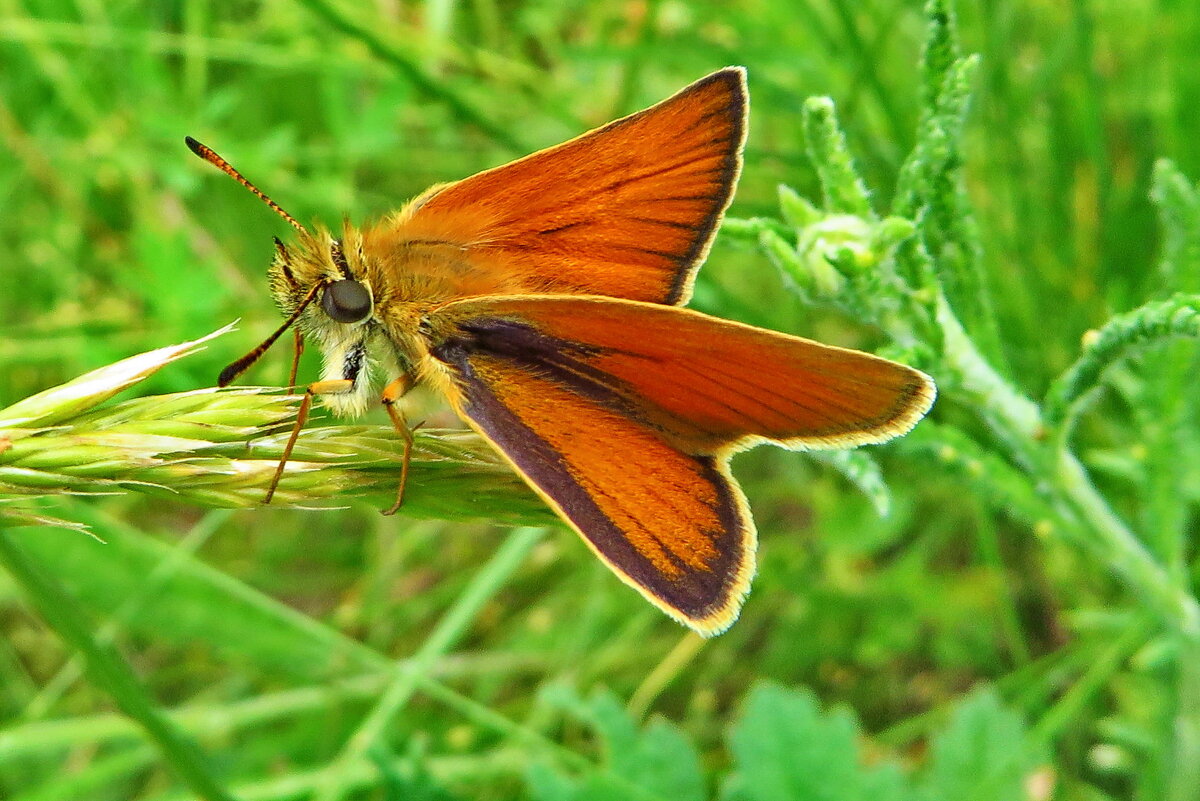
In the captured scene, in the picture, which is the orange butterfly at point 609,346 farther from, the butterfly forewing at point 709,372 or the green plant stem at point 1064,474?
the green plant stem at point 1064,474

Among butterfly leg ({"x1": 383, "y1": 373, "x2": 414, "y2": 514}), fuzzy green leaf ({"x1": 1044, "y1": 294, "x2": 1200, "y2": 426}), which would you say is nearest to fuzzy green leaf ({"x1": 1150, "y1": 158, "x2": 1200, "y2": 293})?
fuzzy green leaf ({"x1": 1044, "y1": 294, "x2": 1200, "y2": 426})

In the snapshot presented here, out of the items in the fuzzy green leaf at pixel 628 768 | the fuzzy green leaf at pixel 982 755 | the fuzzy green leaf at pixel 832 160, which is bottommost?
the fuzzy green leaf at pixel 982 755

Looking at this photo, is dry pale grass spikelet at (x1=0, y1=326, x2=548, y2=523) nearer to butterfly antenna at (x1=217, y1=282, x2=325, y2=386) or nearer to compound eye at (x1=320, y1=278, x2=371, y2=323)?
butterfly antenna at (x1=217, y1=282, x2=325, y2=386)

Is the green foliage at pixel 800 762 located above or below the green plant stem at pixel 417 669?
below

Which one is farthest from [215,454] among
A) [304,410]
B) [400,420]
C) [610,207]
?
[610,207]

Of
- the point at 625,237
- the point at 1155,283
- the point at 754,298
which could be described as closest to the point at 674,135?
the point at 625,237

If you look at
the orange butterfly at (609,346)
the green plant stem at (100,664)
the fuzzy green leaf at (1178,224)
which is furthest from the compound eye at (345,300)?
the fuzzy green leaf at (1178,224)

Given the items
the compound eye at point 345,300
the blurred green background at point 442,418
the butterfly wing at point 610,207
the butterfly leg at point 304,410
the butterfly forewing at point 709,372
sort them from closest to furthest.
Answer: the butterfly forewing at point 709,372
the butterfly leg at point 304,410
the butterfly wing at point 610,207
the compound eye at point 345,300
the blurred green background at point 442,418
